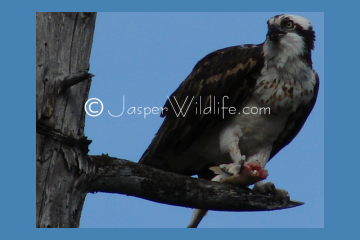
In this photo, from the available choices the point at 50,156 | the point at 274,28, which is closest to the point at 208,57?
the point at 274,28

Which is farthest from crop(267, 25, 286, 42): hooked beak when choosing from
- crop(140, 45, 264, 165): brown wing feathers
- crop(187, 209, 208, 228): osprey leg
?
crop(187, 209, 208, 228): osprey leg

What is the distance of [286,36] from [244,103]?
84 centimetres

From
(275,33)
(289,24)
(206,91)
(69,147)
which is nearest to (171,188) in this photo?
(69,147)

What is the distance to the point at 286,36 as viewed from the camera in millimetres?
6902

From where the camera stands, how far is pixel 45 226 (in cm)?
555

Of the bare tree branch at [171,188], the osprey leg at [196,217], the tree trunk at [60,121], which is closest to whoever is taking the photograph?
the tree trunk at [60,121]

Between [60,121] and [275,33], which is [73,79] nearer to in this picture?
[60,121]

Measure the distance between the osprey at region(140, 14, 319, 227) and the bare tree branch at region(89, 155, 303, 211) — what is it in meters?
0.21

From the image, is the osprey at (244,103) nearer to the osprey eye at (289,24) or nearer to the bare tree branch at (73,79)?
the osprey eye at (289,24)

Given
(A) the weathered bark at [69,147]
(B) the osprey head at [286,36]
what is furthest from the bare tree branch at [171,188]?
(B) the osprey head at [286,36]

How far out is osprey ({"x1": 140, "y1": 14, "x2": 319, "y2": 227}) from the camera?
272 inches

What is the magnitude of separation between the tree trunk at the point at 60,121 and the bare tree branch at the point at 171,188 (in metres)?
0.21

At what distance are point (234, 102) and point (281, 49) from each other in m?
0.75

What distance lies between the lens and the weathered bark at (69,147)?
18.5 feet
